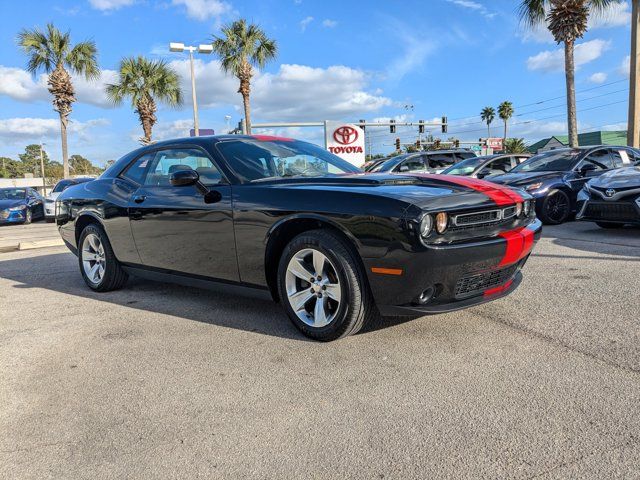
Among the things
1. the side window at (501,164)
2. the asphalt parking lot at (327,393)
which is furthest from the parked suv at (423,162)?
the asphalt parking lot at (327,393)

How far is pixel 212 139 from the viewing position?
4.20 meters

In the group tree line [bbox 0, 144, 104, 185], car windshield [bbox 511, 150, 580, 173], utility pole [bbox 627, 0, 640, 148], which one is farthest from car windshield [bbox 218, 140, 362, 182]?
tree line [bbox 0, 144, 104, 185]

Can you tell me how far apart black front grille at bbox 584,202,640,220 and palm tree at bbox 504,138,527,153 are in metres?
63.6

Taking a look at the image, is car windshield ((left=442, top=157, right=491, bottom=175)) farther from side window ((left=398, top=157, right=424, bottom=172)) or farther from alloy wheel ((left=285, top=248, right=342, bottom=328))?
alloy wheel ((left=285, top=248, right=342, bottom=328))

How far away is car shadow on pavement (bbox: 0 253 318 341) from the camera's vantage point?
12.8 feet

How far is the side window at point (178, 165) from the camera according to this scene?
4039mm

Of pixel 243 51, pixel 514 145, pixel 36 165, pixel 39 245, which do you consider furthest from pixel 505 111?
pixel 36 165

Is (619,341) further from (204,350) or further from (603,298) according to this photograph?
(204,350)

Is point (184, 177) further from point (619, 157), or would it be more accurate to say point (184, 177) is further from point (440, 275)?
point (619, 157)

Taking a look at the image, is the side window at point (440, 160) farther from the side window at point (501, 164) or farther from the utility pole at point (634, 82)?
the utility pole at point (634, 82)

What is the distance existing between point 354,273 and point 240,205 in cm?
110

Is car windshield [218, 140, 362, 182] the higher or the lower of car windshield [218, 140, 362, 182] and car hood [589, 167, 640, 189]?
the higher

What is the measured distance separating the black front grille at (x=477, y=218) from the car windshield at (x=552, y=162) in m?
7.06

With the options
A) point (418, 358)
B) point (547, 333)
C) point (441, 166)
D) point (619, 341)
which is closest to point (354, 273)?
point (418, 358)
